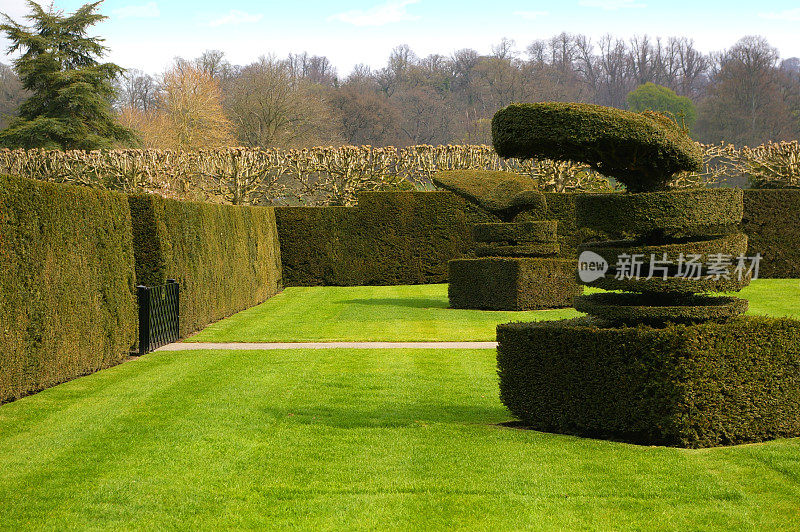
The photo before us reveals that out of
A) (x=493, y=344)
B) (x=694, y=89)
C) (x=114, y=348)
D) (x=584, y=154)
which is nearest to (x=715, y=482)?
(x=584, y=154)

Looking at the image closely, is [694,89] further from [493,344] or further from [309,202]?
[493,344]

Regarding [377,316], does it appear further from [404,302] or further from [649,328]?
[649,328]

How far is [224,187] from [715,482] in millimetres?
28978

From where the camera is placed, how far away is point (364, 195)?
1081 inches

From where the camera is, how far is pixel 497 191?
19.1 metres

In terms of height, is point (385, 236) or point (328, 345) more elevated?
point (385, 236)

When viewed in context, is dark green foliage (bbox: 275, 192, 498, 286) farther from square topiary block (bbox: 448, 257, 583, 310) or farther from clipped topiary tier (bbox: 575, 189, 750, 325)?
clipped topiary tier (bbox: 575, 189, 750, 325)

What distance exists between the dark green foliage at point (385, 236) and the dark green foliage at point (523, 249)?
308 inches

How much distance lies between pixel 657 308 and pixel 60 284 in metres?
7.80

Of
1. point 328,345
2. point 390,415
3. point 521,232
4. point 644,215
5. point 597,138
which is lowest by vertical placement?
point 328,345

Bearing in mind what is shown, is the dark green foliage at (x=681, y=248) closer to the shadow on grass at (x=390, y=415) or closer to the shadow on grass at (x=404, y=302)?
the shadow on grass at (x=390, y=415)

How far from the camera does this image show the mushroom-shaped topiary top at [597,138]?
7.26 metres

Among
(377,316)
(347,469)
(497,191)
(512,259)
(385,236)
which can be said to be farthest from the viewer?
(385,236)

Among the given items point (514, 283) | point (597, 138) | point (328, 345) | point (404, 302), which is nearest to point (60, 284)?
point (328, 345)
